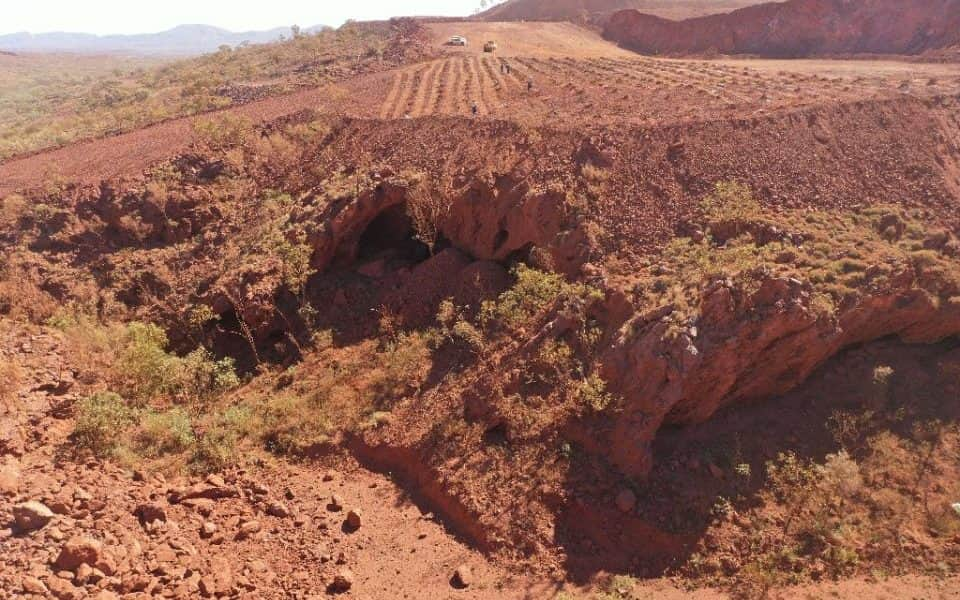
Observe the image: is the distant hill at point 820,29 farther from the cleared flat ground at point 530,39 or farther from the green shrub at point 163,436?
the green shrub at point 163,436

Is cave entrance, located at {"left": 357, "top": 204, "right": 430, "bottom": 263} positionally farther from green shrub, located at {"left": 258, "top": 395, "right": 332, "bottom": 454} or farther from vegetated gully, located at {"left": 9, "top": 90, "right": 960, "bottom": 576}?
green shrub, located at {"left": 258, "top": 395, "right": 332, "bottom": 454}

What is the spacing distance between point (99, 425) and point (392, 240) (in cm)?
1232

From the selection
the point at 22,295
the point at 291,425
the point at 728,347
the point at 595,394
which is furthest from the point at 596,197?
the point at 22,295

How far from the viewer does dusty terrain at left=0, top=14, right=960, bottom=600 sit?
11.6 meters

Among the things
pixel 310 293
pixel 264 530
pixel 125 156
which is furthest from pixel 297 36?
pixel 264 530

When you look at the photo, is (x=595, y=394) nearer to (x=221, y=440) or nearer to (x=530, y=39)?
(x=221, y=440)

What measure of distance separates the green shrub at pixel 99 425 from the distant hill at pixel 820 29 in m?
40.1

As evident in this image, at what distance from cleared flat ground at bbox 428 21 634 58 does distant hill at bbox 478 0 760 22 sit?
5698mm

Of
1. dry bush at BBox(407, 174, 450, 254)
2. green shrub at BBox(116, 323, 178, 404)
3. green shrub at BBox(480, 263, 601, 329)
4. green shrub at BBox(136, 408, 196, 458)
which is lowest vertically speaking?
green shrub at BBox(136, 408, 196, 458)

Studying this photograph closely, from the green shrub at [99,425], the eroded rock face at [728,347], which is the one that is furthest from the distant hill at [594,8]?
the green shrub at [99,425]

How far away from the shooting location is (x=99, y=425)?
1252 centimetres

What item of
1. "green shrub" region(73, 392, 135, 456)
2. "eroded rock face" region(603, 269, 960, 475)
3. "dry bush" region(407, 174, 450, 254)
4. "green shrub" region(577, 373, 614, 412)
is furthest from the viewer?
"dry bush" region(407, 174, 450, 254)

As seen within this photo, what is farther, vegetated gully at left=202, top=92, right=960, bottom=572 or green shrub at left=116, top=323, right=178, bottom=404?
green shrub at left=116, top=323, right=178, bottom=404

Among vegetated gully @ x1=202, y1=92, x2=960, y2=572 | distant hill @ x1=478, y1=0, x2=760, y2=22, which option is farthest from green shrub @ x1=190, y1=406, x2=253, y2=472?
distant hill @ x1=478, y1=0, x2=760, y2=22
